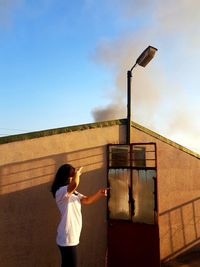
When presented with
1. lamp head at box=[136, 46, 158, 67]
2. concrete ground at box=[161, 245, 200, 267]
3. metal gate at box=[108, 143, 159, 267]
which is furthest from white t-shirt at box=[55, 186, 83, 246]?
concrete ground at box=[161, 245, 200, 267]

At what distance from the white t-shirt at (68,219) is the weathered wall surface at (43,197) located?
5.82 ft

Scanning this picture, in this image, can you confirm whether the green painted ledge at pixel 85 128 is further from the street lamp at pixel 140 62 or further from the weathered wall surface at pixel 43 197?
the street lamp at pixel 140 62

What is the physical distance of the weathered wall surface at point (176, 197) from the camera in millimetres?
8016

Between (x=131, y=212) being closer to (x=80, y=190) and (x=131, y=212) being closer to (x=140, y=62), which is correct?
(x=80, y=190)

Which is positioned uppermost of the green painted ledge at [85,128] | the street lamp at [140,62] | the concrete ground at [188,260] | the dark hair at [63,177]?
the street lamp at [140,62]

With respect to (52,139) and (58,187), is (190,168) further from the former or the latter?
(58,187)

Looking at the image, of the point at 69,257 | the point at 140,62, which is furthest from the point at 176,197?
the point at 69,257

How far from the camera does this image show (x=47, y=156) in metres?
6.66

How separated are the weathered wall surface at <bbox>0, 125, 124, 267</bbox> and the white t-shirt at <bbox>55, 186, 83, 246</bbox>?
177cm

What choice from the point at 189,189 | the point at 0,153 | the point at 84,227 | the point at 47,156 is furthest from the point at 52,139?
the point at 189,189

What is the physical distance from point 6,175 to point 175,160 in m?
4.02

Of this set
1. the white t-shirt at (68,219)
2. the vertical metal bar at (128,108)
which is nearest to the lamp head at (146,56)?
the vertical metal bar at (128,108)

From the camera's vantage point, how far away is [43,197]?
6551 mm

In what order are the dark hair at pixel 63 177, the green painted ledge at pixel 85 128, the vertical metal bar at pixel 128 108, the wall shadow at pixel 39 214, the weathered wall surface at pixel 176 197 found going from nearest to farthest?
the dark hair at pixel 63 177 → the wall shadow at pixel 39 214 → the green painted ledge at pixel 85 128 → the vertical metal bar at pixel 128 108 → the weathered wall surface at pixel 176 197
